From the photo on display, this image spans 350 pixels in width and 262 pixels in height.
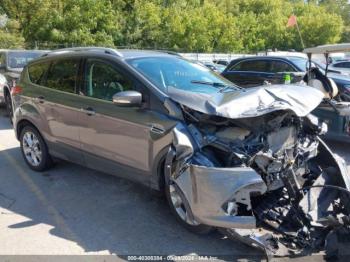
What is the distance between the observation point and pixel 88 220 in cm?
438

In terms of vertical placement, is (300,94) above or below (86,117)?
above

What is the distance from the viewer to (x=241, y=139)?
3.57 meters

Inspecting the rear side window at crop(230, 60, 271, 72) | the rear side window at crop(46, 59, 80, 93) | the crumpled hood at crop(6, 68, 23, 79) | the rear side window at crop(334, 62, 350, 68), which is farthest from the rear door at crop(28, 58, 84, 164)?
the rear side window at crop(334, 62, 350, 68)

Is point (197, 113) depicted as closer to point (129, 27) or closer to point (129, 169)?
point (129, 169)

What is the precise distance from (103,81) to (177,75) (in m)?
0.90

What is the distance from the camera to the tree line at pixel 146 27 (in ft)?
103

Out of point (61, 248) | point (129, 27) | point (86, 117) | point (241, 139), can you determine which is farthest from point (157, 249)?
point (129, 27)

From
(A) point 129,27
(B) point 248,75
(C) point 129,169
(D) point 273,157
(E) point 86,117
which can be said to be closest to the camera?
(D) point 273,157

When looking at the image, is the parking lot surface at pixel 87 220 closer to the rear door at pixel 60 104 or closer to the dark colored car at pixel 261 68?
the rear door at pixel 60 104

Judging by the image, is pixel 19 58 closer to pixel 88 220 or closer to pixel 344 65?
pixel 88 220

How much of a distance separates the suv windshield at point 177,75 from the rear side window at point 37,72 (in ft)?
6.02

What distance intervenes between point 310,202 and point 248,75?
7.03m

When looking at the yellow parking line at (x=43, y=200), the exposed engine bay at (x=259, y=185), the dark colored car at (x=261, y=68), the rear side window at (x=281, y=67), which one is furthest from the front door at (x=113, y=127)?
the rear side window at (x=281, y=67)

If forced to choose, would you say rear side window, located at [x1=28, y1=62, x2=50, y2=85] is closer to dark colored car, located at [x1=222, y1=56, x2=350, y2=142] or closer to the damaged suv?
the damaged suv
